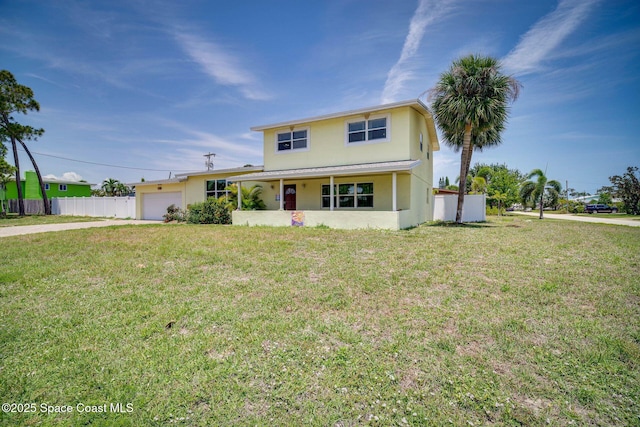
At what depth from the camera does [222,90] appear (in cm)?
1778

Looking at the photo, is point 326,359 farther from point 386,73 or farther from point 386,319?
point 386,73

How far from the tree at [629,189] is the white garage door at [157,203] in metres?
48.6

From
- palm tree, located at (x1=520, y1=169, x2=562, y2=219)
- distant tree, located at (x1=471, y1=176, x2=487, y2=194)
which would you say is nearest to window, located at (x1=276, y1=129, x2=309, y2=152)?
distant tree, located at (x1=471, y1=176, x2=487, y2=194)

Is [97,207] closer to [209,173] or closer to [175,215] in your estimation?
[175,215]

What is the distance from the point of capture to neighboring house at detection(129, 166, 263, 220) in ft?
70.1

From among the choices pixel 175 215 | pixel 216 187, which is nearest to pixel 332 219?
pixel 216 187

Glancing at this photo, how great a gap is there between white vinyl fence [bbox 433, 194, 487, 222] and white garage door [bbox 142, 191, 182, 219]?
20903 mm

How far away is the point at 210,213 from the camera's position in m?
18.0

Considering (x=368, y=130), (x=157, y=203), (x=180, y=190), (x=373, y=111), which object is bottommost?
(x=157, y=203)

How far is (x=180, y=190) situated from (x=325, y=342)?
23464mm

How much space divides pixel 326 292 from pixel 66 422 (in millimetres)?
3617

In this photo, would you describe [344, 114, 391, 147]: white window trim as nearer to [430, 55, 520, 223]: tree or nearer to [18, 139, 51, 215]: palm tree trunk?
[430, 55, 520, 223]: tree

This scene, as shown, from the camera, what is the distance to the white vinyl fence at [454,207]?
67.6 feet

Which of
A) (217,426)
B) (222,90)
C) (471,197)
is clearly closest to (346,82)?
(222,90)
